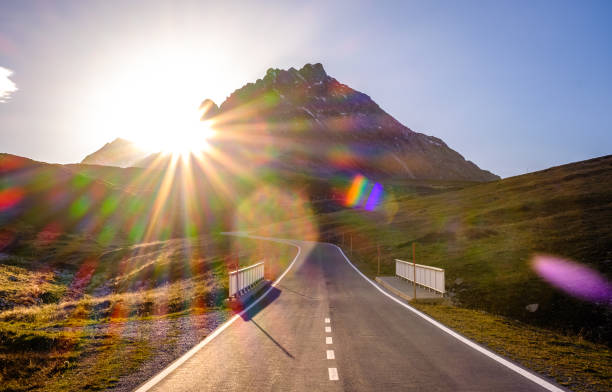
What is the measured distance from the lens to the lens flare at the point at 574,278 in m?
22.2

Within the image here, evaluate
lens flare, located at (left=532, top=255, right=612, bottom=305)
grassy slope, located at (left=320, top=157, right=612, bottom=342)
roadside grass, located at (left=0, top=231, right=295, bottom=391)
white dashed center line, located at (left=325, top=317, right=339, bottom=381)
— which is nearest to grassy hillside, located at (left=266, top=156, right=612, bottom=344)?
grassy slope, located at (left=320, top=157, right=612, bottom=342)

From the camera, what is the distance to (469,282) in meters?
27.2

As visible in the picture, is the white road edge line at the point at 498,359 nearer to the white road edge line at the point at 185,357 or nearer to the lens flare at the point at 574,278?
the white road edge line at the point at 185,357

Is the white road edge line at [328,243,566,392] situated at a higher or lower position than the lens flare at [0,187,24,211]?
lower

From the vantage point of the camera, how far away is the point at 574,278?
24984 millimetres

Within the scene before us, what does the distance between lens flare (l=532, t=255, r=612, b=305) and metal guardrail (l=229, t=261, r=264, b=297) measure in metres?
16.2

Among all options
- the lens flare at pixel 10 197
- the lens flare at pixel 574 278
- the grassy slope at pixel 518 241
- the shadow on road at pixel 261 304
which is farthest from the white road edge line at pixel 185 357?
the lens flare at pixel 10 197

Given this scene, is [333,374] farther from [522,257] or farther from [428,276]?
[522,257]

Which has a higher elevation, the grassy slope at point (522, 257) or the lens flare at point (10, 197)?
the lens flare at point (10, 197)

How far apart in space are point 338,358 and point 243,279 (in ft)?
43.0

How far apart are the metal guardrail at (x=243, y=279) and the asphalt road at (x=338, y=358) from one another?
299 cm

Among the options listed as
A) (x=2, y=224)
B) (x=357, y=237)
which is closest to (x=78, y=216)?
(x=2, y=224)

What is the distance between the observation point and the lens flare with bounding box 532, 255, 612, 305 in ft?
72.7

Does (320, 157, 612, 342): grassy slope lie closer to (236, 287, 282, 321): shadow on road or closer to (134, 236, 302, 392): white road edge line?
(236, 287, 282, 321): shadow on road
